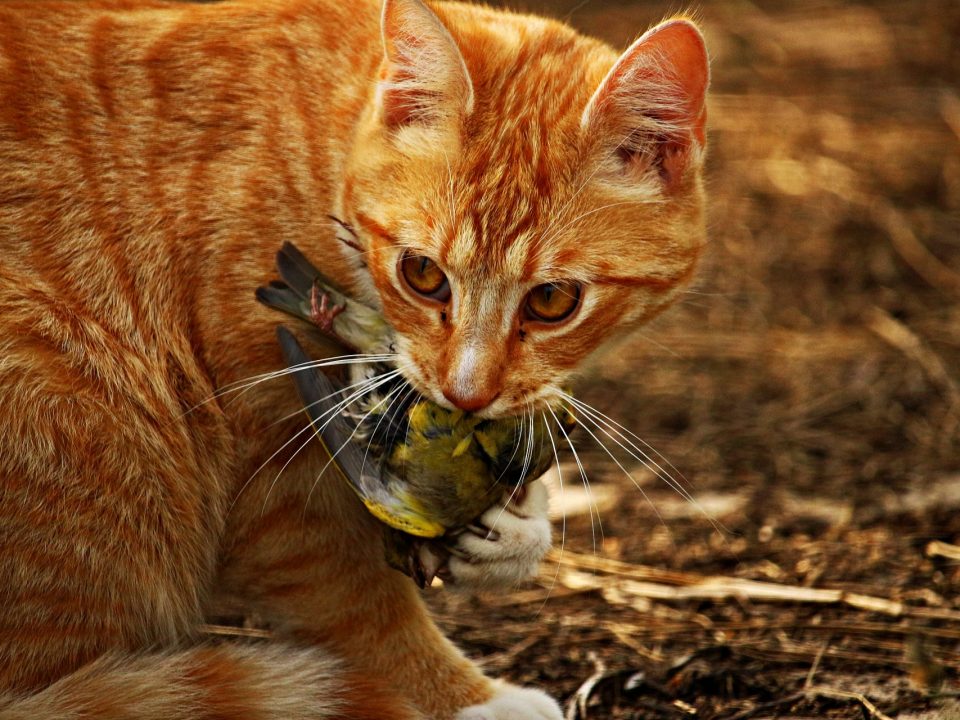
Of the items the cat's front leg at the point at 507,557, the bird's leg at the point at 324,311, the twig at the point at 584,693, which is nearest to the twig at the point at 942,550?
the twig at the point at 584,693

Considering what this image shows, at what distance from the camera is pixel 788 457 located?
429 cm

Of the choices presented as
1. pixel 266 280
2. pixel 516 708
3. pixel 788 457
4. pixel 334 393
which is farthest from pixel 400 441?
pixel 788 457

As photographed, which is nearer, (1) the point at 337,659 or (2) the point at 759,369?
(1) the point at 337,659

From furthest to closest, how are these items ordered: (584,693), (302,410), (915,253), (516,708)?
(915,253)
(584,693)
(516,708)
(302,410)

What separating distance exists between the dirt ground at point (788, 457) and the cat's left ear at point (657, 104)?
0.53m

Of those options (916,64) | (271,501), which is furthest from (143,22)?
(916,64)

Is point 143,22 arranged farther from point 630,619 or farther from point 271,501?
point 630,619

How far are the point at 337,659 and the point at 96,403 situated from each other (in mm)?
860

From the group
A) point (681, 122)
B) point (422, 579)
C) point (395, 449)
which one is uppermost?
point (681, 122)

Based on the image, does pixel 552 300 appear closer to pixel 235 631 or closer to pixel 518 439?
pixel 518 439

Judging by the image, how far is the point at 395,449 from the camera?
104 inches

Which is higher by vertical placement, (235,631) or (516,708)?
(516,708)

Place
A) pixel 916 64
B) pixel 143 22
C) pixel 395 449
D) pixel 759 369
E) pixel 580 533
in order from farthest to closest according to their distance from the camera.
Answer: pixel 916 64
pixel 759 369
pixel 580 533
pixel 143 22
pixel 395 449

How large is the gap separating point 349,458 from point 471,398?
35 centimetres
